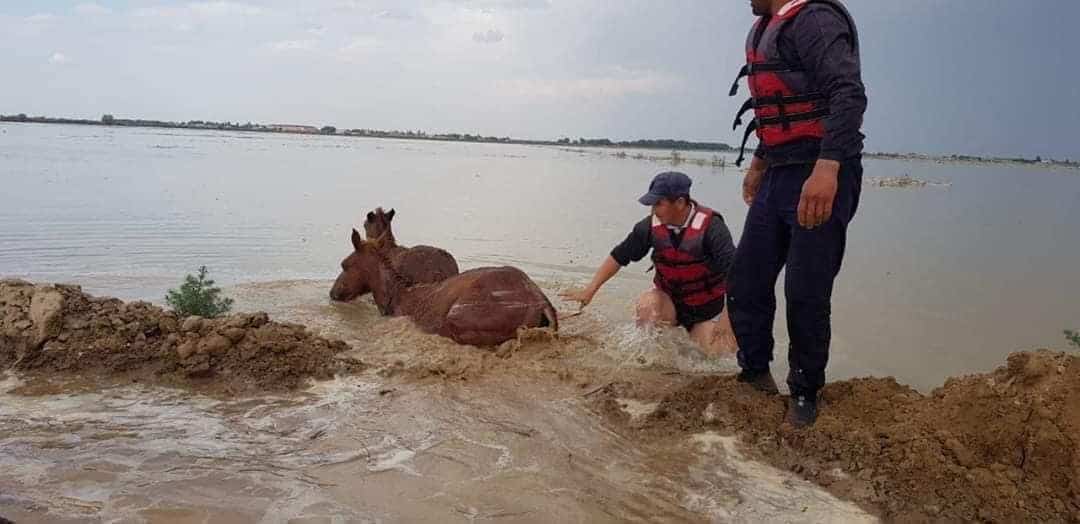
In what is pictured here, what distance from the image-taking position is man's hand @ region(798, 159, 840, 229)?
404 cm

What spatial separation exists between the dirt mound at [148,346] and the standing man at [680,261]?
2.33m

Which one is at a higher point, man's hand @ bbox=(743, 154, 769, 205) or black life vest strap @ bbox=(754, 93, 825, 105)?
black life vest strap @ bbox=(754, 93, 825, 105)

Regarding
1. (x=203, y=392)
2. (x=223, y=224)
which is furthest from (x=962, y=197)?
(x=203, y=392)

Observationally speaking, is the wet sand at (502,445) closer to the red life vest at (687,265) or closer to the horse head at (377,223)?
the red life vest at (687,265)

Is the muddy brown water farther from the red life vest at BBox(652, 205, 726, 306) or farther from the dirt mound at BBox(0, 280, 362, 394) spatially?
the red life vest at BBox(652, 205, 726, 306)

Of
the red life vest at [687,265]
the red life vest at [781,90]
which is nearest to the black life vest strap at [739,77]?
the red life vest at [781,90]

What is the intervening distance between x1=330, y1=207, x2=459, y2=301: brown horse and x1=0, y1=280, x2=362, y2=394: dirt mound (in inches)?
82.7

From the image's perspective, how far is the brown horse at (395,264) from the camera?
8.24 metres

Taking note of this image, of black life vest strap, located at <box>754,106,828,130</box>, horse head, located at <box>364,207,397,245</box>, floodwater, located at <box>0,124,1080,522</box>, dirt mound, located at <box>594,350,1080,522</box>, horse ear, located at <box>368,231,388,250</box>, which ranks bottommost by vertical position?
floodwater, located at <box>0,124,1080,522</box>

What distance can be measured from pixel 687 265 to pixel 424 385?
2591 millimetres

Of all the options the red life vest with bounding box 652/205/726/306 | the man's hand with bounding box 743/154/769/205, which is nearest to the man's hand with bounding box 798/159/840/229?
the man's hand with bounding box 743/154/769/205

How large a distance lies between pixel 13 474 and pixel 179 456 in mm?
726

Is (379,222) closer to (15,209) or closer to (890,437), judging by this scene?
(890,437)

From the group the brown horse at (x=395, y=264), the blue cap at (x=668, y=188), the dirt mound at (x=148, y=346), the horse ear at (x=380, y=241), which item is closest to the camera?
the dirt mound at (x=148, y=346)
